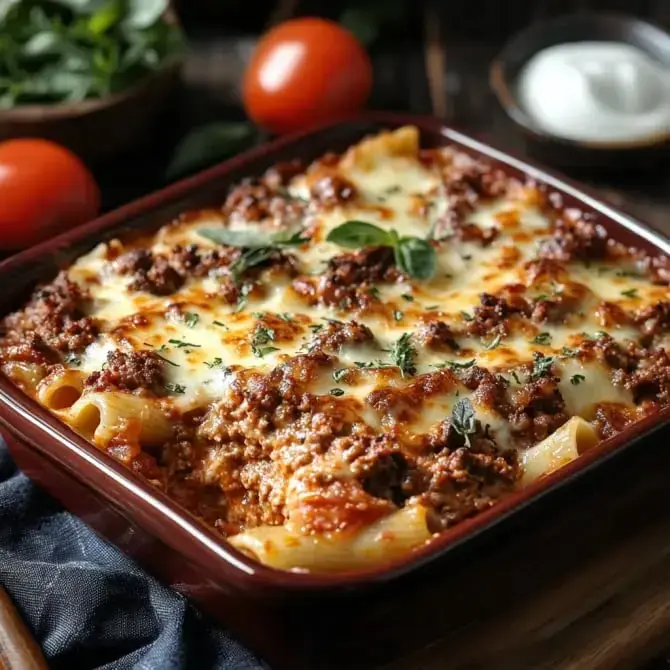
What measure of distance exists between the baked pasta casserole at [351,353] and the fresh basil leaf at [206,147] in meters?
0.91

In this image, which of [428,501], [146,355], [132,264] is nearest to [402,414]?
[428,501]

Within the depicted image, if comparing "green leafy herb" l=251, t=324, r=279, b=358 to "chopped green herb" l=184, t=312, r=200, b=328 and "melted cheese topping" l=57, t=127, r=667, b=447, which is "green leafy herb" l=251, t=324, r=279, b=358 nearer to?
"melted cheese topping" l=57, t=127, r=667, b=447

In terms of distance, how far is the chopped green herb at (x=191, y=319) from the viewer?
3.59m

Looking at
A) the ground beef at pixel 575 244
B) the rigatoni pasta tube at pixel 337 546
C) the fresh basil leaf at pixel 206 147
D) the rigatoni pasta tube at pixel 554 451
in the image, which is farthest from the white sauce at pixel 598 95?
the rigatoni pasta tube at pixel 337 546

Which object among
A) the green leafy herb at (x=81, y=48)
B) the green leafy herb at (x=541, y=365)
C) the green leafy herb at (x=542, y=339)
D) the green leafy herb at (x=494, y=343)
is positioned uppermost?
the green leafy herb at (x=81, y=48)

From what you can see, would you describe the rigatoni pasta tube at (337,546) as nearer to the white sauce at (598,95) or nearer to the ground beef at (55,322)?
the ground beef at (55,322)

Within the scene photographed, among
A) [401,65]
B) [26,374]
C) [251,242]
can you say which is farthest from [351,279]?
[401,65]

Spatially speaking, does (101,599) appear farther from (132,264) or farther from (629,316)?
(629,316)

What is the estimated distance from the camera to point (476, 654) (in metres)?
3.14

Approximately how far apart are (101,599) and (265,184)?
5.45 feet

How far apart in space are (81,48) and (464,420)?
9.83 feet

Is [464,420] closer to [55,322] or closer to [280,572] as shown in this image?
[280,572]

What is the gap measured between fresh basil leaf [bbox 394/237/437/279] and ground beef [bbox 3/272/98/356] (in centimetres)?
93

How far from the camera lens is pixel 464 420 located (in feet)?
10.5
